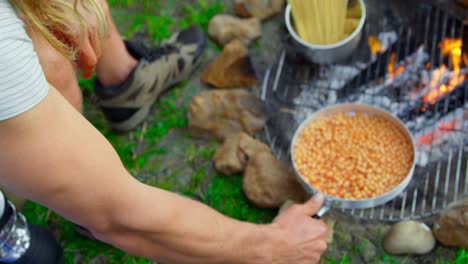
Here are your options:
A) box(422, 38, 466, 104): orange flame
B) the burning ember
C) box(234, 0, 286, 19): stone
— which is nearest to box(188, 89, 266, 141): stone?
box(234, 0, 286, 19): stone

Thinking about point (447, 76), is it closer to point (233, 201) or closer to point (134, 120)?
point (233, 201)

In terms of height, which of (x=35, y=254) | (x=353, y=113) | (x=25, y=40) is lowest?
(x=35, y=254)

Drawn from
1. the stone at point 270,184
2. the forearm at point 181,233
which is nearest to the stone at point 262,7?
the stone at point 270,184

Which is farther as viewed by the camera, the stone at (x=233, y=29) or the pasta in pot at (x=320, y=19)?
the stone at (x=233, y=29)

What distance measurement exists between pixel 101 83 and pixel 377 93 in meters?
1.39

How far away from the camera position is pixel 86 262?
8.09ft

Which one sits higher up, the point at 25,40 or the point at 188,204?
the point at 25,40

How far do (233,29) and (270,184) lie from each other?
104cm

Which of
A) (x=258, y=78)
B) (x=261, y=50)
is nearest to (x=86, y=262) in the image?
(x=258, y=78)

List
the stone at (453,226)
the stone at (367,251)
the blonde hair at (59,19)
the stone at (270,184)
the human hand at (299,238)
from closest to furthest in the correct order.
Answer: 1. the blonde hair at (59,19)
2. the human hand at (299,238)
3. the stone at (453,226)
4. the stone at (367,251)
5. the stone at (270,184)

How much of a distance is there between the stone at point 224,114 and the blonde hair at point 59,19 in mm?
1012

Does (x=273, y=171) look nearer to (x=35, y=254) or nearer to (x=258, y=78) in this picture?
(x=258, y=78)

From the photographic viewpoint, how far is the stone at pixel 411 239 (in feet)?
7.14

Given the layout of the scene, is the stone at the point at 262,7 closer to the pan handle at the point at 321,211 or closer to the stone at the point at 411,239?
the pan handle at the point at 321,211
